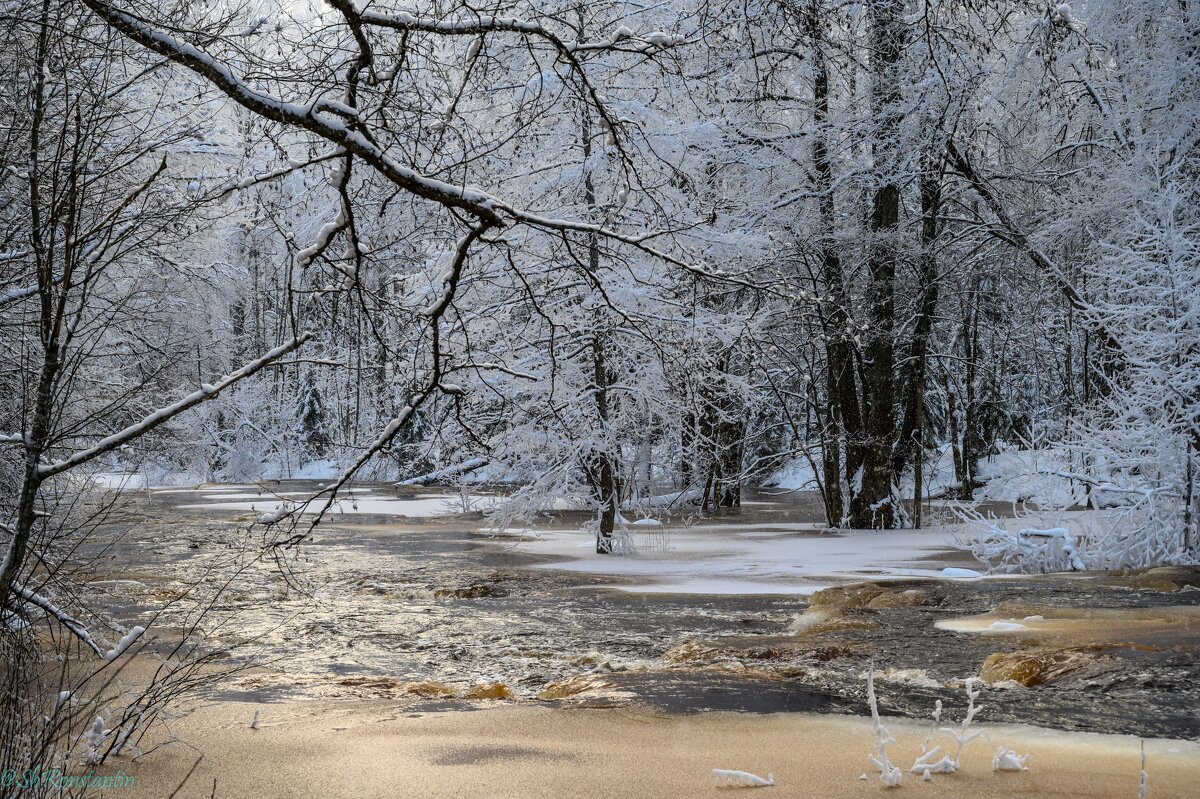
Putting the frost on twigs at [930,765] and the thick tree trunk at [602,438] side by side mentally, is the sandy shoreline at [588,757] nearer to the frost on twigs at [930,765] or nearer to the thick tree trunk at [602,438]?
the frost on twigs at [930,765]

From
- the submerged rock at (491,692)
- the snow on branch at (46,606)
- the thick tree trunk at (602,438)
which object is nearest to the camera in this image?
the snow on branch at (46,606)

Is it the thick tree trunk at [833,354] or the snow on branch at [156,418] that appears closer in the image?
the snow on branch at [156,418]

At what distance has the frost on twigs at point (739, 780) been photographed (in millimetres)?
4422

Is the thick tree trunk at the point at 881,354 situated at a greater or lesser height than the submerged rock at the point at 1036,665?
greater

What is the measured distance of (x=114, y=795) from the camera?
4320 millimetres

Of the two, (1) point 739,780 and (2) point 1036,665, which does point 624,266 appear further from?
(1) point 739,780

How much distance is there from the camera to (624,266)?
11.4 metres

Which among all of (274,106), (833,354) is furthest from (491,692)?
(833,354)

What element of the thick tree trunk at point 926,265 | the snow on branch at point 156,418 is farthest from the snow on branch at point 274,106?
the thick tree trunk at point 926,265

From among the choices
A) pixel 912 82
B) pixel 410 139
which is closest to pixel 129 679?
pixel 410 139

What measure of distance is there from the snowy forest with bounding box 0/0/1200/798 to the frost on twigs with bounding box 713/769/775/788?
0.02 m

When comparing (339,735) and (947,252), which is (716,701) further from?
(947,252)

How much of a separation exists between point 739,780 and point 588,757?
0.78m

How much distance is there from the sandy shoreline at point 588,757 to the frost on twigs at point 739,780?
4cm
